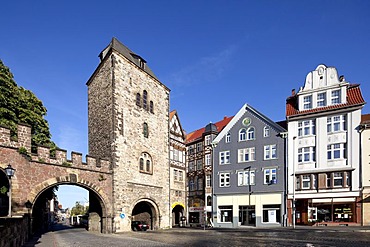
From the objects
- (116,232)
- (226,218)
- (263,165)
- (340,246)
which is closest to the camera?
(340,246)

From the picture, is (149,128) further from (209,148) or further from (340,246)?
(340,246)

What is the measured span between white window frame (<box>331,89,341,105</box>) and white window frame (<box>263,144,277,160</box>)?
7640 millimetres

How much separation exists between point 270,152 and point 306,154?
4.01 meters

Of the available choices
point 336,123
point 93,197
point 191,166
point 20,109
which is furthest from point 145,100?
point 336,123

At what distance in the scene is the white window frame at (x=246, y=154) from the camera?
123 ft

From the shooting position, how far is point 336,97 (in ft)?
108

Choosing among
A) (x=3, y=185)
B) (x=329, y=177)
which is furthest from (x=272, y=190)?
(x=3, y=185)

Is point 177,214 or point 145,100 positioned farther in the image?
point 177,214

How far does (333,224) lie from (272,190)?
268 inches

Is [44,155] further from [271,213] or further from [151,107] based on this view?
[271,213]

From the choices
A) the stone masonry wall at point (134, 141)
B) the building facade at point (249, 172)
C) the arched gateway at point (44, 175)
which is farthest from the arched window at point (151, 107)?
the building facade at point (249, 172)

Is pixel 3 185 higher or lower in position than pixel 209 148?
lower

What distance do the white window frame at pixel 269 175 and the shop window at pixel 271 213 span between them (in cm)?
272

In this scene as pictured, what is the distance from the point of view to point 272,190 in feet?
115
